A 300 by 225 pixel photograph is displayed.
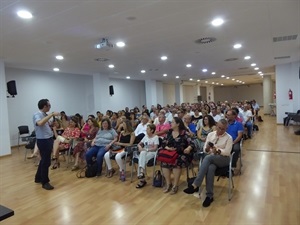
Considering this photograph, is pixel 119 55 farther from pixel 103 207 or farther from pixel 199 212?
pixel 199 212

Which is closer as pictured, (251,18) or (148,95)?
(251,18)

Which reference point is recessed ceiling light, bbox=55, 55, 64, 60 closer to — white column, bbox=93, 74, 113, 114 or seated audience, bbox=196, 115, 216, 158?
white column, bbox=93, 74, 113, 114

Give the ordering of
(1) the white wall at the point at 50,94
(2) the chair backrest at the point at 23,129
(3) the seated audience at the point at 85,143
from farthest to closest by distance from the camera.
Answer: (1) the white wall at the point at 50,94 < (2) the chair backrest at the point at 23,129 < (3) the seated audience at the point at 85,143

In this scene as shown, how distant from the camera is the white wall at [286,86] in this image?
10.1 metres

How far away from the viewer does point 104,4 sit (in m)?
3.25

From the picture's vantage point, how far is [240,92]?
27734mm

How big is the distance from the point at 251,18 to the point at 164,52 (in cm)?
289

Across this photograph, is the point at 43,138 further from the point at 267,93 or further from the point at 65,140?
the point at 267,93

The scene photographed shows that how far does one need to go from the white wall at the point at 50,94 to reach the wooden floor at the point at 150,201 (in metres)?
4.47

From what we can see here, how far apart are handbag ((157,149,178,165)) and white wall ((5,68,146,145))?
23.2 ft

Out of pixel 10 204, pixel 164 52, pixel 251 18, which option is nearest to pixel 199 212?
pixel 10 204

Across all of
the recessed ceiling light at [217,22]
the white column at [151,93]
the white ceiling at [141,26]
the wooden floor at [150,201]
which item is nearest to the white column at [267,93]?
the white column at [151,93]

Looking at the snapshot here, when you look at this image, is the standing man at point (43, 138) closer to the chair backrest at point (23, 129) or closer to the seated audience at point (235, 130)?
the seated audience at point (235, 130)

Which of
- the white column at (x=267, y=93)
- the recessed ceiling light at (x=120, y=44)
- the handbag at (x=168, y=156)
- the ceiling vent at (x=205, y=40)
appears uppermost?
the recessed ceiling light at (x=120, y=44)
